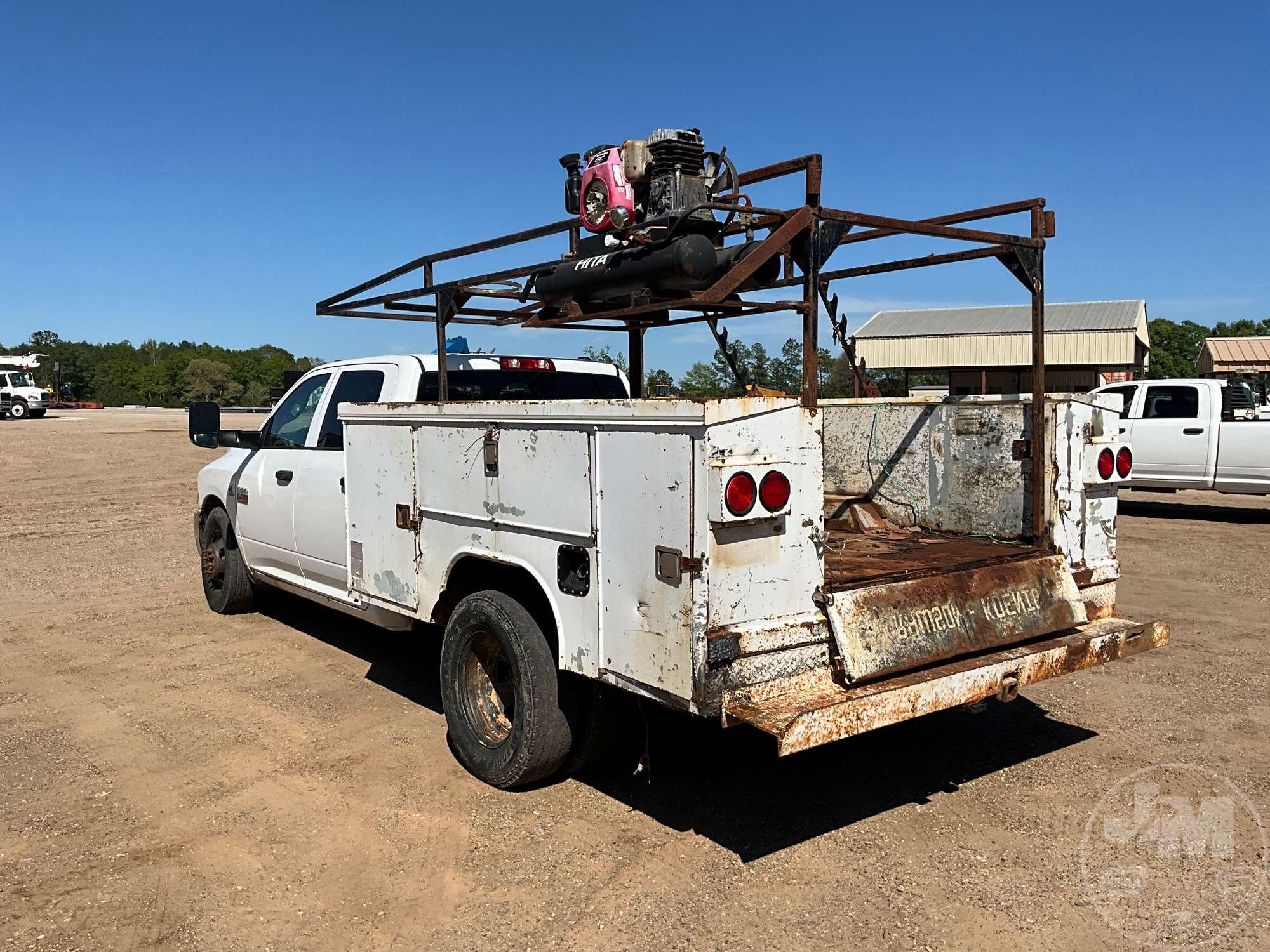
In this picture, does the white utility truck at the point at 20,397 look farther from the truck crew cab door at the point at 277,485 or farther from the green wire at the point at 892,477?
the green wire at the point at 892,477

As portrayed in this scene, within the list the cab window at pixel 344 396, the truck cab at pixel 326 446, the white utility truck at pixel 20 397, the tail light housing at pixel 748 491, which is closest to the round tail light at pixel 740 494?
the tail light housing at pixel 748 491

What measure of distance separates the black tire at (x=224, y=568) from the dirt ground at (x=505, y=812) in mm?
574

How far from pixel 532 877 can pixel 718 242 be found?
2.89 meters

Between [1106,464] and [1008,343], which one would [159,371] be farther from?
[1106,464]

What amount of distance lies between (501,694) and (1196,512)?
12.8 meters

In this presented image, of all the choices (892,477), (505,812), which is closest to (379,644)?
(505,812)

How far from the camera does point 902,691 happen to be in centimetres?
356

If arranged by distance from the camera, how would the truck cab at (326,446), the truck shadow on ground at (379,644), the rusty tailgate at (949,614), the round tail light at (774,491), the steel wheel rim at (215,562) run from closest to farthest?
1. the round tail light at (774,491)
2. the rusty tailgate at (949,614)
3. the truck cab at (326,446)
4. the truck shadow on ground at (379,644)
5. the steel wheel rim at (215,562)

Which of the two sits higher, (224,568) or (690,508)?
(690,508)

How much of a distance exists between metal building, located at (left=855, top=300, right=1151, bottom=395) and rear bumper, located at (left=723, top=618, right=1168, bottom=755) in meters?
29.9

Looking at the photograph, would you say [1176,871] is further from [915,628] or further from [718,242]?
[718,242]

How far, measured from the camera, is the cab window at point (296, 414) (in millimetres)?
6312

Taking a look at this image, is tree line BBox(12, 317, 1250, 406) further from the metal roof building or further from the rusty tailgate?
the rusty tailgate

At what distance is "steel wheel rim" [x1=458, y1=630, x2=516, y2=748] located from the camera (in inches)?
175
